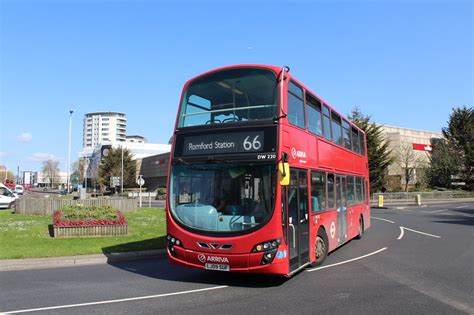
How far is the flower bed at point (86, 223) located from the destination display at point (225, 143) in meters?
8.02

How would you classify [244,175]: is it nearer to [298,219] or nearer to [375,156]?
[298,219]

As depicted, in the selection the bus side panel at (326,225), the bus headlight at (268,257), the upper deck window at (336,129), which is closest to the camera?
the bus headlight at (268,257)

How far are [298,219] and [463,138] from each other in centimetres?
6451

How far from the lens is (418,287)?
774cm

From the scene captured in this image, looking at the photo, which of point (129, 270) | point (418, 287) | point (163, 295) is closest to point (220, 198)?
point (163, 295)

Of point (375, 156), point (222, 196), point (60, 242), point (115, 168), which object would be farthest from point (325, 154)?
point (115, 168)

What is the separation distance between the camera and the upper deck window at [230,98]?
8164 millimetres

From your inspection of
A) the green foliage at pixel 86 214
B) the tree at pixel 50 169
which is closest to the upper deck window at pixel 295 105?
the green foliage at pixel 86 214

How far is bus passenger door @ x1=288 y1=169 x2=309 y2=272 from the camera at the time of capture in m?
7.98

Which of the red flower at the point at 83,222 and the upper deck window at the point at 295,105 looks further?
the red flower at the point at 83,222

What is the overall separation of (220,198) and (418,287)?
422cm

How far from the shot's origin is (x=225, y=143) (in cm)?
798

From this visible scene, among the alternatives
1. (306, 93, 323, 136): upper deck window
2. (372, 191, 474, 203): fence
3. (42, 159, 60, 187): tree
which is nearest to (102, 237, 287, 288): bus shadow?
(306, 93, 323, 136): upper deck window

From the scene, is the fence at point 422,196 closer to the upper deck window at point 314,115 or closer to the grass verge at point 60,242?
the grass verge at point 60,242
